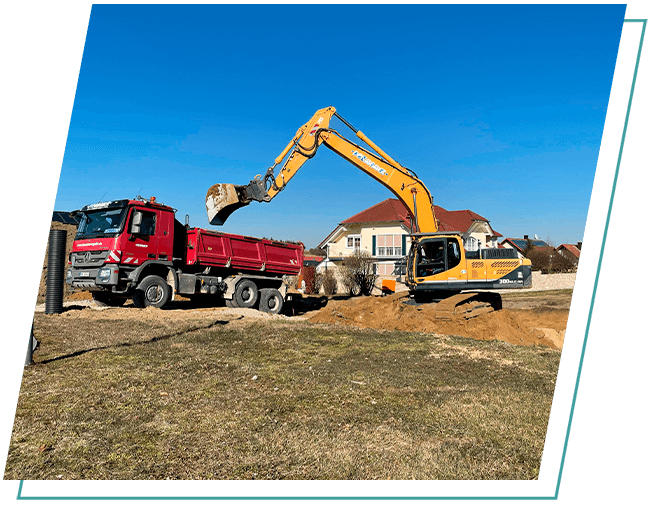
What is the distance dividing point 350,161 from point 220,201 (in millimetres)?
4587

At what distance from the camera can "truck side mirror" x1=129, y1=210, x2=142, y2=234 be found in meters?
11.3

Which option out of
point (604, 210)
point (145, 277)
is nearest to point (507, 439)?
point (604, 210)

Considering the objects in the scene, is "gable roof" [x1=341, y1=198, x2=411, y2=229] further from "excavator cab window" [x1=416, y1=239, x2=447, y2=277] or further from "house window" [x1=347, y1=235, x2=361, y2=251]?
"excavator cab window" [x1=416, y1=239, x2=447, y2=277]

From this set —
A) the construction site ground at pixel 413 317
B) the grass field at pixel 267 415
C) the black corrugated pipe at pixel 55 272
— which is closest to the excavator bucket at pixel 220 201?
the construction site ground at pixel 413 317

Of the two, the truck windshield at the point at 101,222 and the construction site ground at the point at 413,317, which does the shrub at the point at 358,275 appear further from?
the truck windshield at the point at 101,222

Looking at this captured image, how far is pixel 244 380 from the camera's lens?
432cm

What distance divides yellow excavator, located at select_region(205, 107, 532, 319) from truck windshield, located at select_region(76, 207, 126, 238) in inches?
96.9

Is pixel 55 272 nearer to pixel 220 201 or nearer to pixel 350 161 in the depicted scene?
pixel 220 201

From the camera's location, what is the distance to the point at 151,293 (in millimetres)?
11617

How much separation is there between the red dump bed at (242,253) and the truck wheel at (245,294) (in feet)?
1.67

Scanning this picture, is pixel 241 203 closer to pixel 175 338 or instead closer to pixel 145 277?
pixel 145 277

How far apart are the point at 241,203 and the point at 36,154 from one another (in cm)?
1020

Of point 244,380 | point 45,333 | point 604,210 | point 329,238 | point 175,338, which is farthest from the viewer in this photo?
point 329,238

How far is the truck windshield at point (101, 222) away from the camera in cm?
1119
